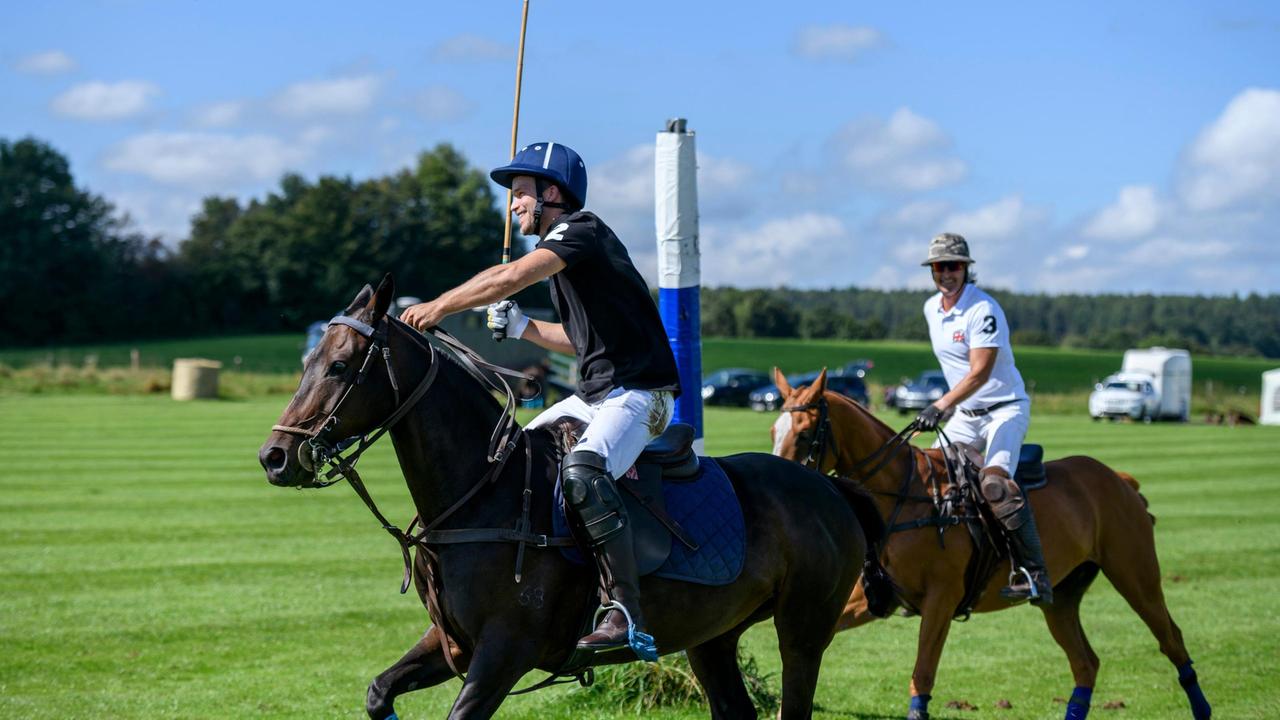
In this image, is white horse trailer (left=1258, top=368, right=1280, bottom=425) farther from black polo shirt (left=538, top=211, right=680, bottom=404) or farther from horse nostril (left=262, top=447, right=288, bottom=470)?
horse nostril (left=262, top=447, right=288, bottom=470)

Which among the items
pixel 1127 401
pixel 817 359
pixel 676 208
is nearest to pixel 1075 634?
pixel 676 208

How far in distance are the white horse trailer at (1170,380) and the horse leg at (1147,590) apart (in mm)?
48191

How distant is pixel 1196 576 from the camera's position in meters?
15.0

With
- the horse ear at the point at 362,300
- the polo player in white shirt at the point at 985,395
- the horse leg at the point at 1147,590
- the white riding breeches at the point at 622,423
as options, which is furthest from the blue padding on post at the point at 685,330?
the horse leg at the point at 1147,590

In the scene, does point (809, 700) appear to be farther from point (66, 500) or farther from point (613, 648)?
point (66, 500)

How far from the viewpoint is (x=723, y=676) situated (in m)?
6.39

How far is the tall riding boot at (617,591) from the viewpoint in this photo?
525cm

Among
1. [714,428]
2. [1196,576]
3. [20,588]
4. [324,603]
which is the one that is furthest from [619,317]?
[714,428]

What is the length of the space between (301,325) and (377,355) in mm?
92067

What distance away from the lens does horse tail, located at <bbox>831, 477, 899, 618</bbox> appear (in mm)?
6859

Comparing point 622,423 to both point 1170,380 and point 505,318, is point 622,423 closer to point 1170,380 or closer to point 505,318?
point 505,318

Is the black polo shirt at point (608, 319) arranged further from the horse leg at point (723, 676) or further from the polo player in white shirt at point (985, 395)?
the polo player in white shirt at point (985, 395)

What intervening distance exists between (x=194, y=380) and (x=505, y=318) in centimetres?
4348

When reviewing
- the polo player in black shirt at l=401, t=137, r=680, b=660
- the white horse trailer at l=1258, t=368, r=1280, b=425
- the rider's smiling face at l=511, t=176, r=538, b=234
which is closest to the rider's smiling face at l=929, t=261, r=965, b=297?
the polo player in black shirt at l=401, t=137, r=680, b=660
